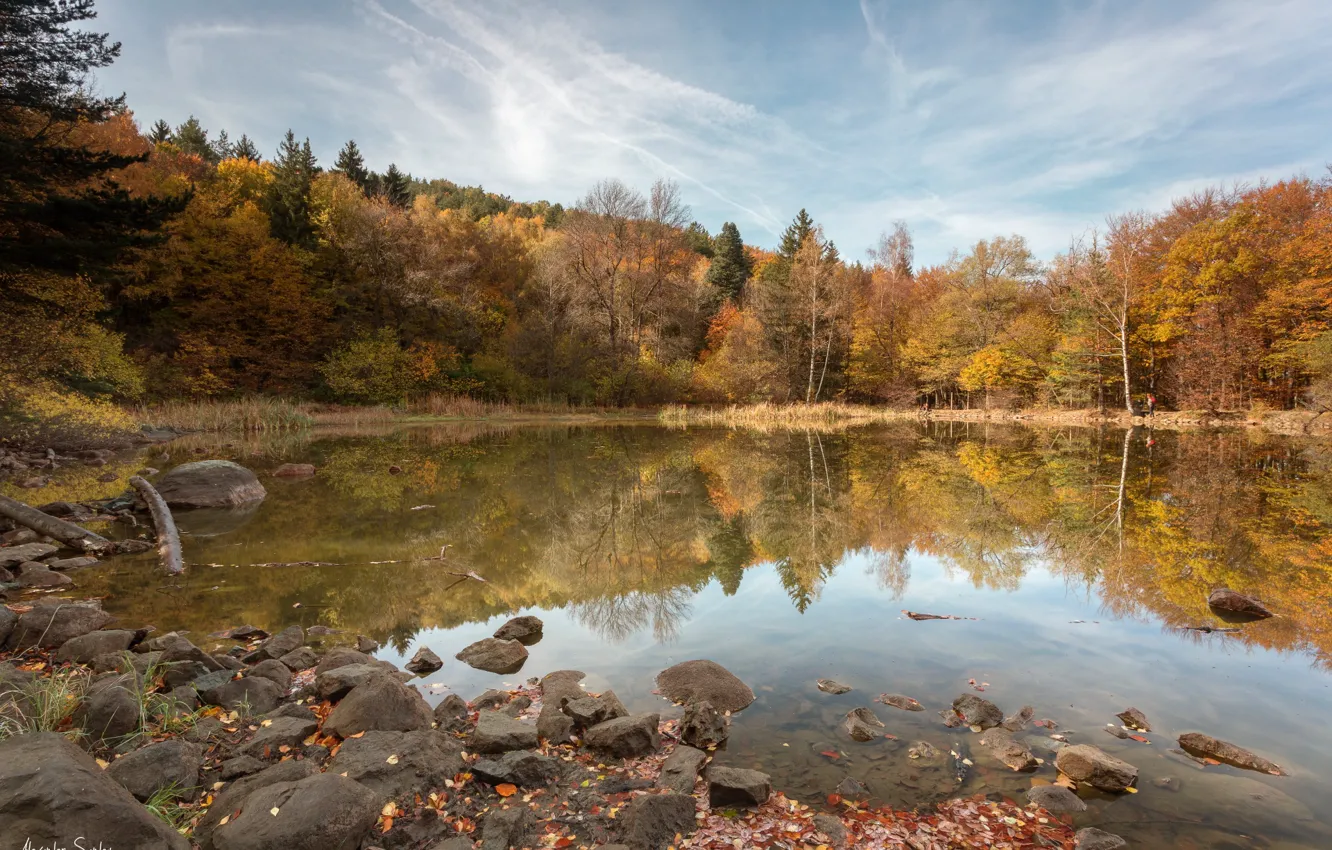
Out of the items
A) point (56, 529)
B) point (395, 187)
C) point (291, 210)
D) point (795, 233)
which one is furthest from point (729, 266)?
point (56, 529)

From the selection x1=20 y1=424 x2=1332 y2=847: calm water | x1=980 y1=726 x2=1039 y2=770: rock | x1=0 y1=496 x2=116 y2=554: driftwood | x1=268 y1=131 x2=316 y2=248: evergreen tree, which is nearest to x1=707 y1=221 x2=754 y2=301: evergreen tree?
x1=268 y1=131 x2=316 y2=248: evergreen tree

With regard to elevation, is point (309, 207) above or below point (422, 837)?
above

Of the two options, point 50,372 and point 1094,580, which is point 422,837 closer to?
point 1094,580

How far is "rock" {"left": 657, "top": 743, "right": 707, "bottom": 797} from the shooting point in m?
3.29

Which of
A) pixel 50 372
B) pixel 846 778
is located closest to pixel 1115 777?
pixel 846 778

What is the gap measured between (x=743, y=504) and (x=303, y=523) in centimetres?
724

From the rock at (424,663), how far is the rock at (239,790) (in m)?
1.76

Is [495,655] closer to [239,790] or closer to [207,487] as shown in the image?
[239,790]

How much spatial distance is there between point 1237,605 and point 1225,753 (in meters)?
3.25

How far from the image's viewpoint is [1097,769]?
336cm

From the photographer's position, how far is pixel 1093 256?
36.5 m

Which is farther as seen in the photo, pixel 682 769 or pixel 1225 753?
pixel 1225 753

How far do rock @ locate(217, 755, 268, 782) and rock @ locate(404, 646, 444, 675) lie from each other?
1.73m

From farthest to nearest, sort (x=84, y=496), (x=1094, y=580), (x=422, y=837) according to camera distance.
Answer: (x=84, y=496) < (x=1094, y=580) < (x=422, y=837)
